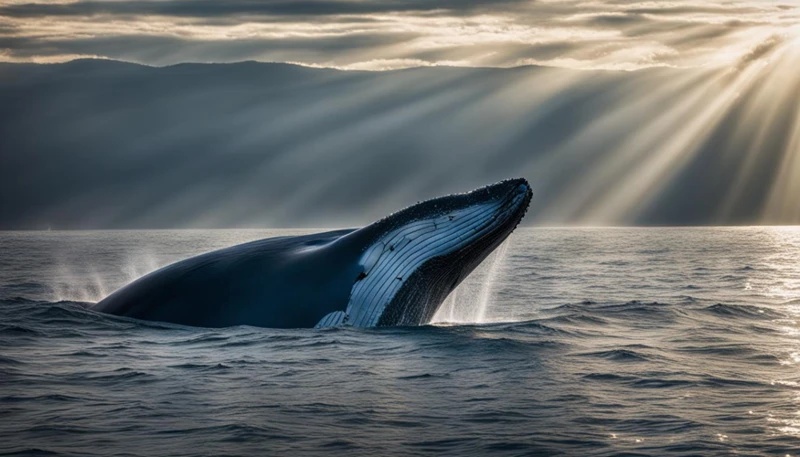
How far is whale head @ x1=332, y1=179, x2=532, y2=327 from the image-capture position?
40.1ft

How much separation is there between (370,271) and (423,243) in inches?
27.3

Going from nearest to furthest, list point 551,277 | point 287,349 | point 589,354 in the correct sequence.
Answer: point 287,349, point 589,354, point 551,277

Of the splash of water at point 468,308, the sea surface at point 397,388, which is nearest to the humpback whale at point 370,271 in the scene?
the sea surface at point 397,388

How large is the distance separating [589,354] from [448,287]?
2171 mm

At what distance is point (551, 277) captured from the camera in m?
37.8

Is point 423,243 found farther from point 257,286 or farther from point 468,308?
point 468,308

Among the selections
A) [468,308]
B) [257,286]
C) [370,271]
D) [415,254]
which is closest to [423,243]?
[415,254]

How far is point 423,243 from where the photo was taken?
484 inches

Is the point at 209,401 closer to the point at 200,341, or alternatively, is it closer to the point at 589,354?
the point at 200,341

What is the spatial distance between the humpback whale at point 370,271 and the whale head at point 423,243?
0.01 m

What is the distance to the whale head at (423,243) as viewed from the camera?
40.1 ft

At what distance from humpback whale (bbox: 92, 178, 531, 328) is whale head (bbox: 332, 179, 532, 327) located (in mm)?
11

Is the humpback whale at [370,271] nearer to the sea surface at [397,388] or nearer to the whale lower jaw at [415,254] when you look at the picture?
the whale lower jaw at [415,254]

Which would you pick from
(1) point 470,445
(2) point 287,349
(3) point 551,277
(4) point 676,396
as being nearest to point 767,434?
(4) point 676,396
